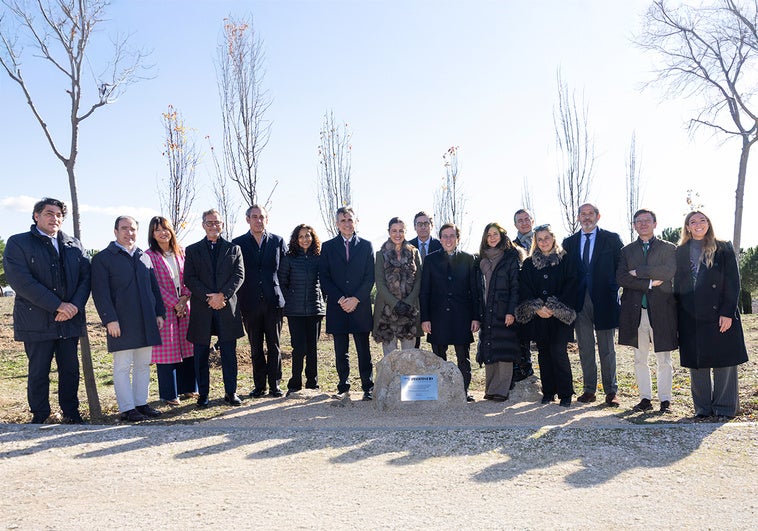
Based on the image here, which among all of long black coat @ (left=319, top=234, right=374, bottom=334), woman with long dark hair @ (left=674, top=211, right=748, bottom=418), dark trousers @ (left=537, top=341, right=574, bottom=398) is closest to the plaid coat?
long black coat @ (left=319, top=234, right=374, bottom=334)

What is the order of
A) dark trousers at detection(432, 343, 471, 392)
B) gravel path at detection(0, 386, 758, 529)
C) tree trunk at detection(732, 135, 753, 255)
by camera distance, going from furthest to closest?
tree trunk at detection(732, 135, 753, 255) → dark trousers at detection(432, 343, 471, 392) → gravel path at detection(0, 386, 758, 529)

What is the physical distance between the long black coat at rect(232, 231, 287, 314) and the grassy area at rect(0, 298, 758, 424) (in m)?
1.28

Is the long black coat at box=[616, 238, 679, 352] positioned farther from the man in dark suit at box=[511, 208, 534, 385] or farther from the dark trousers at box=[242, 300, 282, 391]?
the dark trousers at box=[242, 300, 282, 391]

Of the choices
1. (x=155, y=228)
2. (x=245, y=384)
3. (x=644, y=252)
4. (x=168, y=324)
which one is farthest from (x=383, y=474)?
(x=245, y=384)

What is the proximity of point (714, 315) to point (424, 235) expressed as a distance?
3.35 metres

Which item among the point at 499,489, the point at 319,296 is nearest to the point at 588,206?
the point at 319,296

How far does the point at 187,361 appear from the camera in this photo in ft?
25.0

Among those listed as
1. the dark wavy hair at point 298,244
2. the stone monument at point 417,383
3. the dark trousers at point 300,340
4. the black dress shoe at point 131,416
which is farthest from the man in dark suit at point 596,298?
the black dress shoe at point 131,416

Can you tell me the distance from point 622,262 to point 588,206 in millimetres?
781

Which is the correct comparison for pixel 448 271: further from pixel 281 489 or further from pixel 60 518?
pixel 60 518

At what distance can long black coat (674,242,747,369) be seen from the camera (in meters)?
6.13

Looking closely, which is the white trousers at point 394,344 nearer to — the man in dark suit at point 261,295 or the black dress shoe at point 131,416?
the man in dark suit at point 261,295

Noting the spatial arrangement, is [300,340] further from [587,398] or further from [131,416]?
[587,398]

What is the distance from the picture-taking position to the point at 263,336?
25.1 feet
